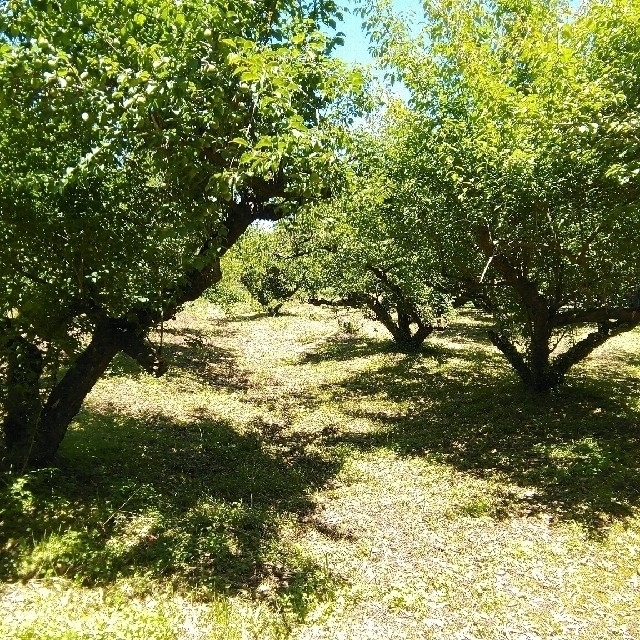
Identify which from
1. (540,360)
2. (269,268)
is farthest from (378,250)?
(269,268)

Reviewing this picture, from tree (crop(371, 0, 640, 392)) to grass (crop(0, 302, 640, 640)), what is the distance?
3917mm

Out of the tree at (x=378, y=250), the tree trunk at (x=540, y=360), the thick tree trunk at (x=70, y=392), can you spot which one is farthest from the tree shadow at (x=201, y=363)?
the tree trunk at (x=540, y=360)

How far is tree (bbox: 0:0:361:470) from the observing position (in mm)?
5121

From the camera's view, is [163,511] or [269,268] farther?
[269,268]

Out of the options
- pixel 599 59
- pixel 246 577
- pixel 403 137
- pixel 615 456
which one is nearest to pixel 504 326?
pixel 615 456

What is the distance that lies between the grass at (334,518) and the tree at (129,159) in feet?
6.97

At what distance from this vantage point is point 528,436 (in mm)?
12875

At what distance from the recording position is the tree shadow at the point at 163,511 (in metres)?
7.18

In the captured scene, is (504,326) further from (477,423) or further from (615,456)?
(615,456)

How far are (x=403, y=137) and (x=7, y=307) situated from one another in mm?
9630

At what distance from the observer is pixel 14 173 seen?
7031 millimetres

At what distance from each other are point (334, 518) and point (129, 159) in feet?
24.1

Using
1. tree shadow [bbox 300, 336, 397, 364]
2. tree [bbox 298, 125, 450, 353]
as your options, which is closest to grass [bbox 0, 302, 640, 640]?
tree [bbox 298, 125, 450, 353]

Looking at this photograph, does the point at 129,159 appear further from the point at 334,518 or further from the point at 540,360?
the point at 540,360
